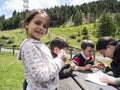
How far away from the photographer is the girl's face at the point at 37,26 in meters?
3.00

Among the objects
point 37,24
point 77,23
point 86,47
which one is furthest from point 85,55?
point 77,23

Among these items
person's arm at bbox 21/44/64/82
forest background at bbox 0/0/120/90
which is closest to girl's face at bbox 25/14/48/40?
person's arm at bbox 21/44/64/82

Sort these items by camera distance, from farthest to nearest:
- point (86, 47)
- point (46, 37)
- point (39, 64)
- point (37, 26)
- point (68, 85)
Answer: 1. point (46, 37)
2. point (86, 47)
3. point (68, 85)
4. point (37, 26)
5. point (39, 64)

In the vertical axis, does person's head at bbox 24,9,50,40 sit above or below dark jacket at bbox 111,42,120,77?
above

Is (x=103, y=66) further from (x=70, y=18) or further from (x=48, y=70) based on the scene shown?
(x=70, y=18)

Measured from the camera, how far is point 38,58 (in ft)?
9.34

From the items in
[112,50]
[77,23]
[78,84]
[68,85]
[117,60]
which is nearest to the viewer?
[78,84]

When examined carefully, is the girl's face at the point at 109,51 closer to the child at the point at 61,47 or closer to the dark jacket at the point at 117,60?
the dark jacket at the point at 117,60

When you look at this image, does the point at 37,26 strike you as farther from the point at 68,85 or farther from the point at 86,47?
the point at 86,47

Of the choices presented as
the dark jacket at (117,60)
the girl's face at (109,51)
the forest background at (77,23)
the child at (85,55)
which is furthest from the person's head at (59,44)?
the forest background at (77,23)

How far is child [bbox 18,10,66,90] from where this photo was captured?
9.23ft

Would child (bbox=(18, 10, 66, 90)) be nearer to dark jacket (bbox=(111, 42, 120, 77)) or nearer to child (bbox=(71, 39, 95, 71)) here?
dark jacket (bbox=(111, 42, 120, 77))

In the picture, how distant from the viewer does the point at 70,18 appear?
472ft

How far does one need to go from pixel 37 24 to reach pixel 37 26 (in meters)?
0.03
